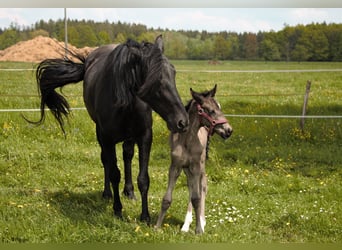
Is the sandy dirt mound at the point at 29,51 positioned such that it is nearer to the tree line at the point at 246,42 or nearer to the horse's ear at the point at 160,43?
the tree line at the point at 246,42

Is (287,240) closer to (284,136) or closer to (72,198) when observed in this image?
(72,198)

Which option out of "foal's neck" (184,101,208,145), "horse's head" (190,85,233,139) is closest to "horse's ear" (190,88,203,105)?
"horse's head" (190,85,233,139)

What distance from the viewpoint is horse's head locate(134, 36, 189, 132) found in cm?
423

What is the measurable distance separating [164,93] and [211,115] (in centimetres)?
59

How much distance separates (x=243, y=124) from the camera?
10.9 m

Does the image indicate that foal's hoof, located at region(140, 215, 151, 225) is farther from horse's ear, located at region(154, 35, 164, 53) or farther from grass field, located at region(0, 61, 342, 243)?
horse's ear, located at region(154, 35, 164, 53)

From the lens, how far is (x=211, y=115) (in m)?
4.55

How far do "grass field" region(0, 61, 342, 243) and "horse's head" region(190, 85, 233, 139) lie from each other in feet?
3.51

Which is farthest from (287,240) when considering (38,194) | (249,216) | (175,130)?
(38,194)

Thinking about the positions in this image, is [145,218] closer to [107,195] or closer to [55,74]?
[107,195]

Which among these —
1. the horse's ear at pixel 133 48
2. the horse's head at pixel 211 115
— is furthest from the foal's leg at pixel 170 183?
the horse's ear at pixel 133 48

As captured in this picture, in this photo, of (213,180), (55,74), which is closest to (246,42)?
(213,180)

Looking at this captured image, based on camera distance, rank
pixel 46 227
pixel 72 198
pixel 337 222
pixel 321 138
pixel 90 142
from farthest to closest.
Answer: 1. pixel 321 138
2. pixel 90 142
3. pixel 72 198
4. pixel 337 222
5. pixel 46 227

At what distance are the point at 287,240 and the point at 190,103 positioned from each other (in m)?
1.80
